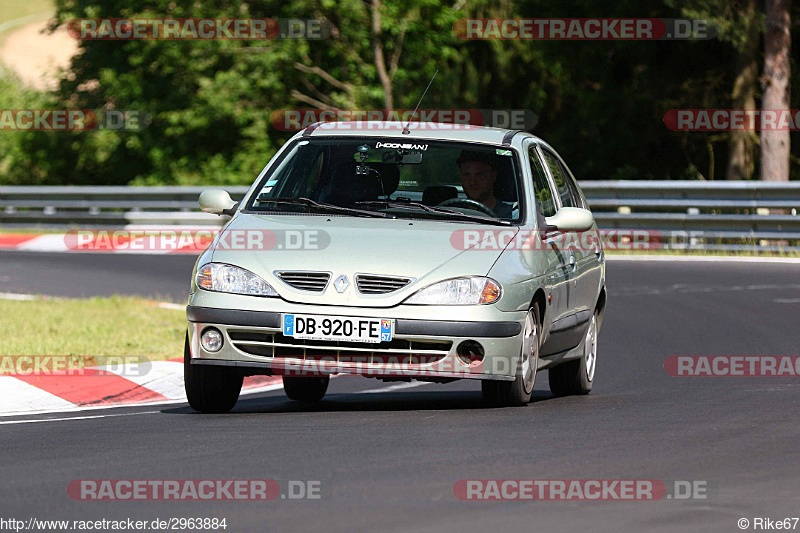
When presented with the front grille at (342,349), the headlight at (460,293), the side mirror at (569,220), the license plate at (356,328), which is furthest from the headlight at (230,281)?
the side mirror at (569,220)

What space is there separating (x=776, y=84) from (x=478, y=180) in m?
19.5

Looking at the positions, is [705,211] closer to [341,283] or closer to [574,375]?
[574,375]

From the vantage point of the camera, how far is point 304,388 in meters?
10.3

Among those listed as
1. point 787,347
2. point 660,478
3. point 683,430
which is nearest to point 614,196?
point 787,347

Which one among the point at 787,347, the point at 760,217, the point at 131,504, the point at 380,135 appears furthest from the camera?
the point at 760,217

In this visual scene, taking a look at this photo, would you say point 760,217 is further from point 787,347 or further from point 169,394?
point 169,394

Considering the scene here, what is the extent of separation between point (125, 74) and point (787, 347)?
98.7 feet

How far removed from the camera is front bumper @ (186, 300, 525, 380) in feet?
27.3

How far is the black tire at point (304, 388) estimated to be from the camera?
10.2 m

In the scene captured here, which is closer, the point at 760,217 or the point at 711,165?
the point at 760,217

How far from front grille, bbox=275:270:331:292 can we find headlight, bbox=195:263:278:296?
10 centimetres

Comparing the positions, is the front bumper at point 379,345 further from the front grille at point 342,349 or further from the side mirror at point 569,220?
the side mirror at point 569,220

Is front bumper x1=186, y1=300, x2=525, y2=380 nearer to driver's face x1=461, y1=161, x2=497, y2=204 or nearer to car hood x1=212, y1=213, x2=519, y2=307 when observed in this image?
car hood x1=212, y1=213, x2=519, y2=307

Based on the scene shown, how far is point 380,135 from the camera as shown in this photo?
9680 mm
